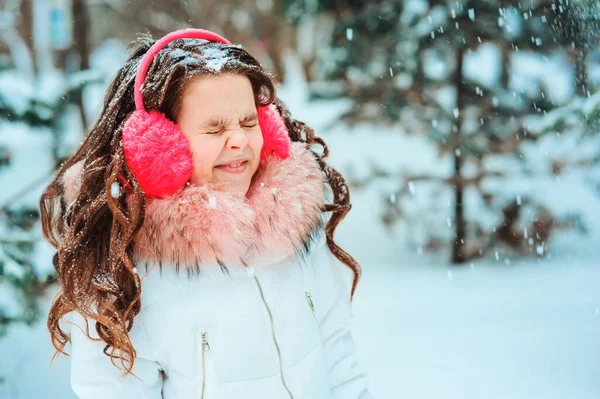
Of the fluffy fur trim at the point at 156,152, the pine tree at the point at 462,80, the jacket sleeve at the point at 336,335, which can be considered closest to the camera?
the fluffy fur trim at the point at 156,152

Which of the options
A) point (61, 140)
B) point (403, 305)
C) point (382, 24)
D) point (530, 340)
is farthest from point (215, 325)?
point (382, 24)

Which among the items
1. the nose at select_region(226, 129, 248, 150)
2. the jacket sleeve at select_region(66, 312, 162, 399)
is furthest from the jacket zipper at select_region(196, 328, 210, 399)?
the nose at select_region(226, 129, 248, 150)

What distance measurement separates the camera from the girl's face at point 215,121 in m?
1.48

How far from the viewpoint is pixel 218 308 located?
4.90 feet

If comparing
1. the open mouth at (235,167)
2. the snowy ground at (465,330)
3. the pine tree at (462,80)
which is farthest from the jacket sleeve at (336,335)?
the pine tree at (462,80)

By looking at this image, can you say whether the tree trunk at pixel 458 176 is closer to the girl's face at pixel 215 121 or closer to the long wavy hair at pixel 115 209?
the long wavy hair at pixel 115 209

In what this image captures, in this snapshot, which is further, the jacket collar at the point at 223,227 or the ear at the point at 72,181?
the ear at the point at 72,181

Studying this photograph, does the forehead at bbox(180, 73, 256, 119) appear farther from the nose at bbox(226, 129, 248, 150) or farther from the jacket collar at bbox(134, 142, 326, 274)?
the jacket collar at bbox(134, 142, 326, 274)

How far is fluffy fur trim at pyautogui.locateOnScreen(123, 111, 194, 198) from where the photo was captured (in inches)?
56.8

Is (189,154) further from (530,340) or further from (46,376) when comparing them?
(530,340)

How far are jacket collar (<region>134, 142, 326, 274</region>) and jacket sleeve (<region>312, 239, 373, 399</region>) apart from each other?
17 cm

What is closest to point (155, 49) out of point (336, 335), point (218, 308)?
point (218, 308)

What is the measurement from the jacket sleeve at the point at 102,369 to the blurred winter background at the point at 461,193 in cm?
221

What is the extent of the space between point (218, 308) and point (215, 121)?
1.56 ft
